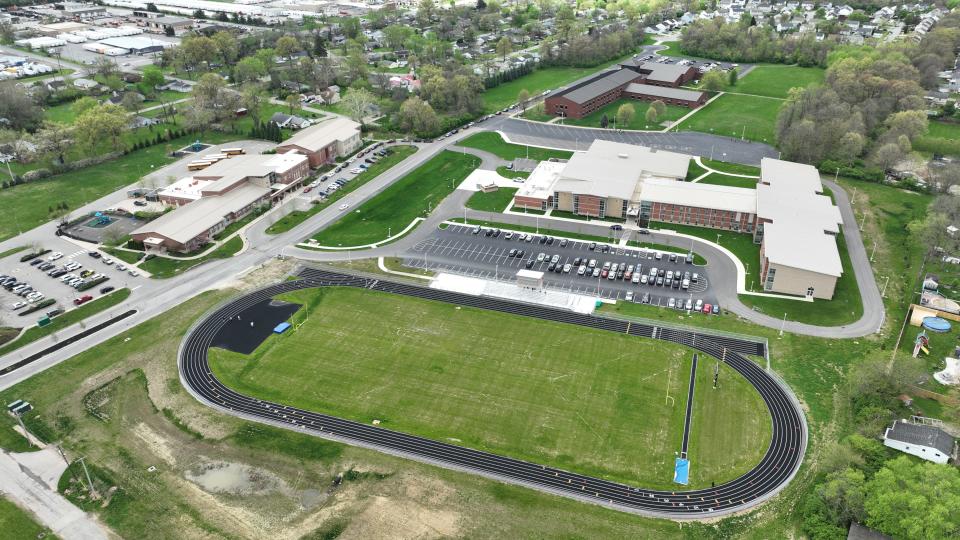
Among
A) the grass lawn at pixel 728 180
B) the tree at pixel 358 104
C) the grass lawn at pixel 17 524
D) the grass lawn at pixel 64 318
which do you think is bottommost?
the grass lawn at pixel 17 524

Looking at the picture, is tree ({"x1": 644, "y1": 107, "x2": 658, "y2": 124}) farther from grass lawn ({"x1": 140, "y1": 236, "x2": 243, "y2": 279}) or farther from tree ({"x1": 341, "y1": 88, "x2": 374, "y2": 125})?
grass lawn ({"x1": 140, "y1": 236, "x2": 243, "y2": 279})

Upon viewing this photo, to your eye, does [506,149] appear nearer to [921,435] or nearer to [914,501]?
[921,435]

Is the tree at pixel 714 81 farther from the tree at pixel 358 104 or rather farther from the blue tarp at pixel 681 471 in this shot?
the blue tarp at pixel 681 471

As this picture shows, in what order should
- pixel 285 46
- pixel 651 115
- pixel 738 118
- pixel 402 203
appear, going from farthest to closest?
pixel 285 46 < pixel 738 118 < pixel 651 115 < pixel 402 203

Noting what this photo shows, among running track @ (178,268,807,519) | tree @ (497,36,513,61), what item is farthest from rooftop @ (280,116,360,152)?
tree @ (497,36,513,61)

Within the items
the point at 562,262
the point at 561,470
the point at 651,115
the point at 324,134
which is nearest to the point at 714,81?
the point at 651,115

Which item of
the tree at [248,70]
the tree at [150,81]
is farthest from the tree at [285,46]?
the tree at [150,81]
